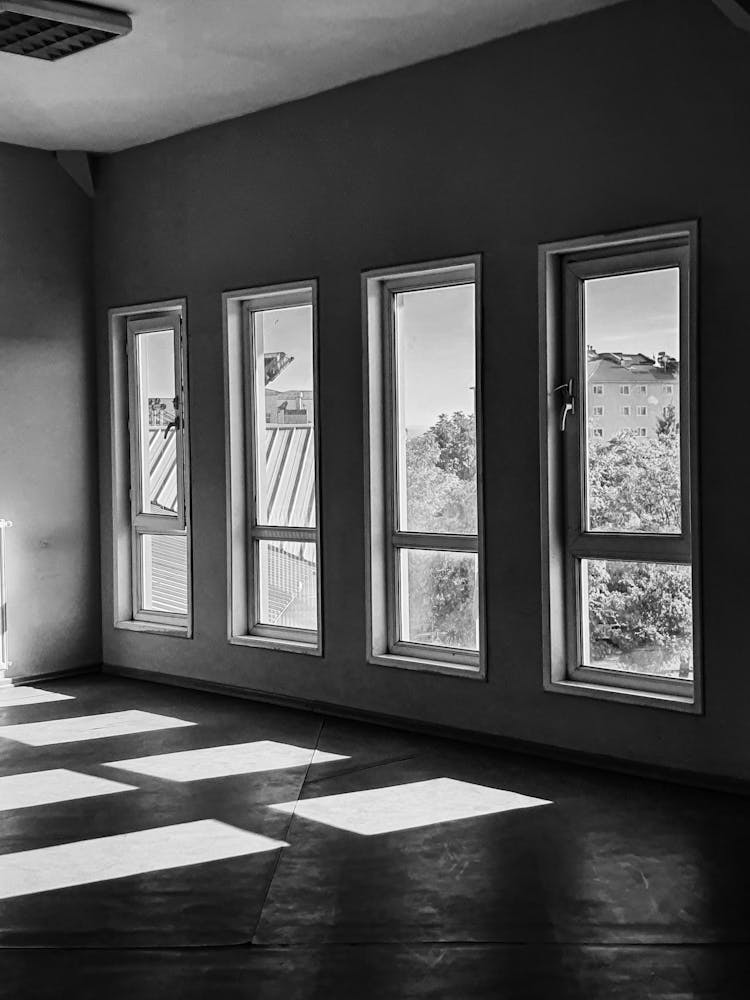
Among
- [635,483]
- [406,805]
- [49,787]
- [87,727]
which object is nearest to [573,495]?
[635,483]

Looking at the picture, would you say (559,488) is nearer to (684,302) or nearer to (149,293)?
(684,302)

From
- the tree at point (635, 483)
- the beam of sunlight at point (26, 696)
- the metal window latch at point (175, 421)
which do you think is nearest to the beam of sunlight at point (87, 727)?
the beam of sunlight at point (26, 696)

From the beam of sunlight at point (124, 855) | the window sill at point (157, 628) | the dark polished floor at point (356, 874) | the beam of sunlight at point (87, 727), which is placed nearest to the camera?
the dark polished floor at point (356, 874)

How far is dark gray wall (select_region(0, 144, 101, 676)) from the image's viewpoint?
7.48 meters

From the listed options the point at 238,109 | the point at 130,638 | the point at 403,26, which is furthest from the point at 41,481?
the point at 403,26

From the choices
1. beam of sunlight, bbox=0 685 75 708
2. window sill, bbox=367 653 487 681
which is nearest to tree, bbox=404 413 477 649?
window sill, bbox=367 653 487 681

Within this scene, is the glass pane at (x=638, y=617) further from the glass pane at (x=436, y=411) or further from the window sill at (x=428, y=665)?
the glass pane at (x=436, y=411)

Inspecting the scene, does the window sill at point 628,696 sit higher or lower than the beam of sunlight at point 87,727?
higher

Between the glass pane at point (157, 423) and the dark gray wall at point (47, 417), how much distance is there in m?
0.39

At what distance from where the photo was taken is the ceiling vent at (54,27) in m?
5.04

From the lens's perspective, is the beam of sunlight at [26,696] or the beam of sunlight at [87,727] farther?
the beam of sunlight at [26,696]

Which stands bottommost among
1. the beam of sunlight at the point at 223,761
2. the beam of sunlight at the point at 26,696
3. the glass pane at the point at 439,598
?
the beam of sunlight at the point at 223,761

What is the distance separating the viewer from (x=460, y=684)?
587 centimetres

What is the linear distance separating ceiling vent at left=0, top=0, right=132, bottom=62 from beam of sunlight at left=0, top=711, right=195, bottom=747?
3.42 m
